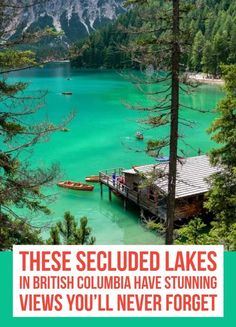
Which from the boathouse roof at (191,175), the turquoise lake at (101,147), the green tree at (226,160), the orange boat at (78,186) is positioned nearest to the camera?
the green tree at (226,160)

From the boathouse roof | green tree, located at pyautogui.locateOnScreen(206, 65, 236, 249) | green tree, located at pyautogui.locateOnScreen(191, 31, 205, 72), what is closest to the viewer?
green tree, located at pyautogui.locateOnScreen(191, 31, 205, 72)

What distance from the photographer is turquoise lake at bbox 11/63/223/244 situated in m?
33.5

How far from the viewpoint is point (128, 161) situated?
49562mm

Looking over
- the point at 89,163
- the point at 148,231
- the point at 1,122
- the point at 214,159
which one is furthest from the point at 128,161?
the point at 1,122

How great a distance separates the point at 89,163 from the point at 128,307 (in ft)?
140

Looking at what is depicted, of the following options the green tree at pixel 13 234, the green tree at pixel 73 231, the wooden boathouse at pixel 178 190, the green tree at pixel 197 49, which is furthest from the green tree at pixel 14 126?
the wooden boathouse at pixel 178 190

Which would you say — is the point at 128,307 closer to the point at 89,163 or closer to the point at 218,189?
the point at 218,189

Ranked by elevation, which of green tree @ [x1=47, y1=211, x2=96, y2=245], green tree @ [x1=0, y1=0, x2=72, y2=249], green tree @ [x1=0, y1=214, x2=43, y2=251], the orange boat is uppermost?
green tree @ [x1=0, y1=0, x2=72, y2=249]

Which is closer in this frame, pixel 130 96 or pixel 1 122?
pixel 1 122

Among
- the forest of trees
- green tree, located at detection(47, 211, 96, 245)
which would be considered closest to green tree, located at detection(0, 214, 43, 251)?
green tree, located at detection(47, 211, 96, 245)

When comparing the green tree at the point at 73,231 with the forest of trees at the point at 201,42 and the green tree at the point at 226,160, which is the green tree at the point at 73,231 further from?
the forest of trees at the point at 201,42

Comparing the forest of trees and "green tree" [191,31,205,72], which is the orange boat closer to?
the forest of trees

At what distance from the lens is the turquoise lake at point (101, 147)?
33500 mm

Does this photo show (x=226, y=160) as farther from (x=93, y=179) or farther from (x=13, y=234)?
(x=93, y=179)
